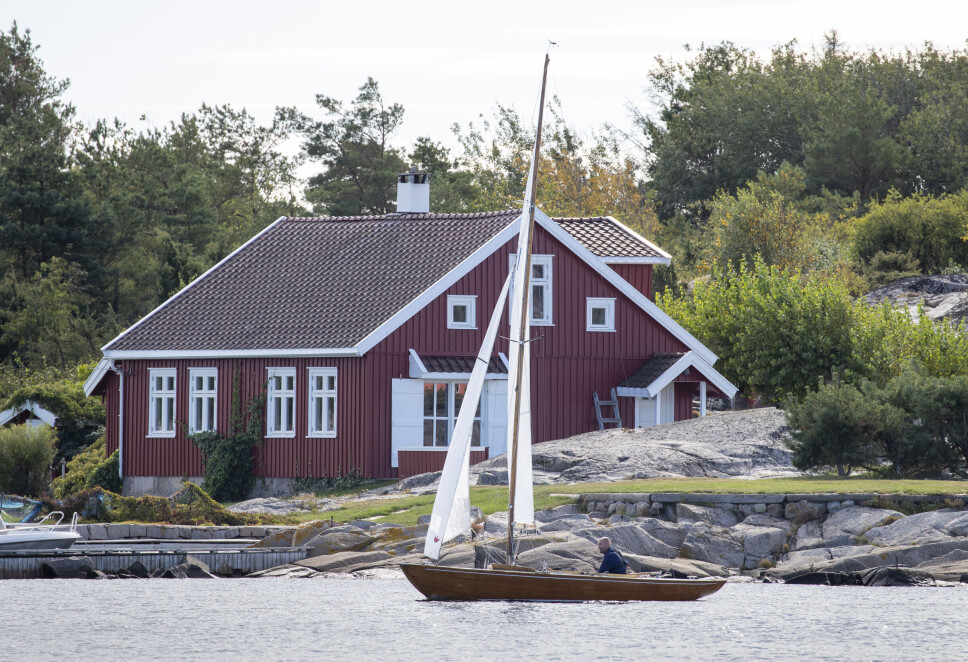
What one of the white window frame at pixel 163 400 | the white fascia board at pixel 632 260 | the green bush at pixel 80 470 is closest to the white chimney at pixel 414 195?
the white fascia board at pixel 632 260

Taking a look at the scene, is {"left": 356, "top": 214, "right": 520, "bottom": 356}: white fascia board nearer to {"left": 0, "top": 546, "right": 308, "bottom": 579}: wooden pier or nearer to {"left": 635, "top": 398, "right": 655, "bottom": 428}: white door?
{"left": 635, "top": 398, "right": 655, "bottom": 428}: white door

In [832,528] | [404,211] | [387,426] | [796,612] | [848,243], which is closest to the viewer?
[796,612]

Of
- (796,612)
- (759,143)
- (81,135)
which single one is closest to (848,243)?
(759,143)

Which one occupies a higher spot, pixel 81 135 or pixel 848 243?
pixel 81 135

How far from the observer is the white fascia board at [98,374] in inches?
1728

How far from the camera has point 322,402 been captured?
40750 millimetres

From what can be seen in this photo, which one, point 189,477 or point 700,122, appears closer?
point 189,477

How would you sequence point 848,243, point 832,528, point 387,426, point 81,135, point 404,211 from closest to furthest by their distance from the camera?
point 832,528
point 387,426
point 404,211
point 848,243
point 81,135

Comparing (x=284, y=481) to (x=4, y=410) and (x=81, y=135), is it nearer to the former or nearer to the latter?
(x=4, y=410)

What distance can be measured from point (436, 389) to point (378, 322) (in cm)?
222

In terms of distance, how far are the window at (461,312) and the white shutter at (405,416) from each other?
2.01m

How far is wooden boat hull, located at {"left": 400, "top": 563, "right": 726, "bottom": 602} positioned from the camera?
2575 centimetres

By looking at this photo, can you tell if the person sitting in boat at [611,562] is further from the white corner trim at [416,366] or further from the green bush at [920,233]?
the green bush at [920,233]

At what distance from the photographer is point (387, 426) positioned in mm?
40219
